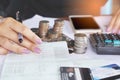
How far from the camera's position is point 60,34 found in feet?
2.97

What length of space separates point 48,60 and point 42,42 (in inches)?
5.2

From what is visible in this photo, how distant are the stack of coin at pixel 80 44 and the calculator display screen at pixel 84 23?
0.22 m

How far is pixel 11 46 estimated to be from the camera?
78cm

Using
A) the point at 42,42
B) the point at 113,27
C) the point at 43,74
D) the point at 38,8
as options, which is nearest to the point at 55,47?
the point at 42,42

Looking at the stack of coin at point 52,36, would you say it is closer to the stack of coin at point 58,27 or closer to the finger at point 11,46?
the stack of coin at point 58,27

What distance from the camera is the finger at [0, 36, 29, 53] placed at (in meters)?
0.78

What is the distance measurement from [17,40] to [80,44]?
8.3 inches

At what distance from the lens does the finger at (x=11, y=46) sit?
78 centimetres

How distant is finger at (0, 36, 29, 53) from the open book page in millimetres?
18

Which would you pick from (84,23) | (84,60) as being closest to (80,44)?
(84,60)

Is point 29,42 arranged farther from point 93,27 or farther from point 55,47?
point 93,27

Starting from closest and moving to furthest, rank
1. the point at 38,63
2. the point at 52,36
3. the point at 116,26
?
1. the point at 38,63
2. the point at 52,36
3. the point at 116,26

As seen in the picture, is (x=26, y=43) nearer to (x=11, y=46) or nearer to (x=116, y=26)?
(x=11, y=46)

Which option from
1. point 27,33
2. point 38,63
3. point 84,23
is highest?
point 84,23
